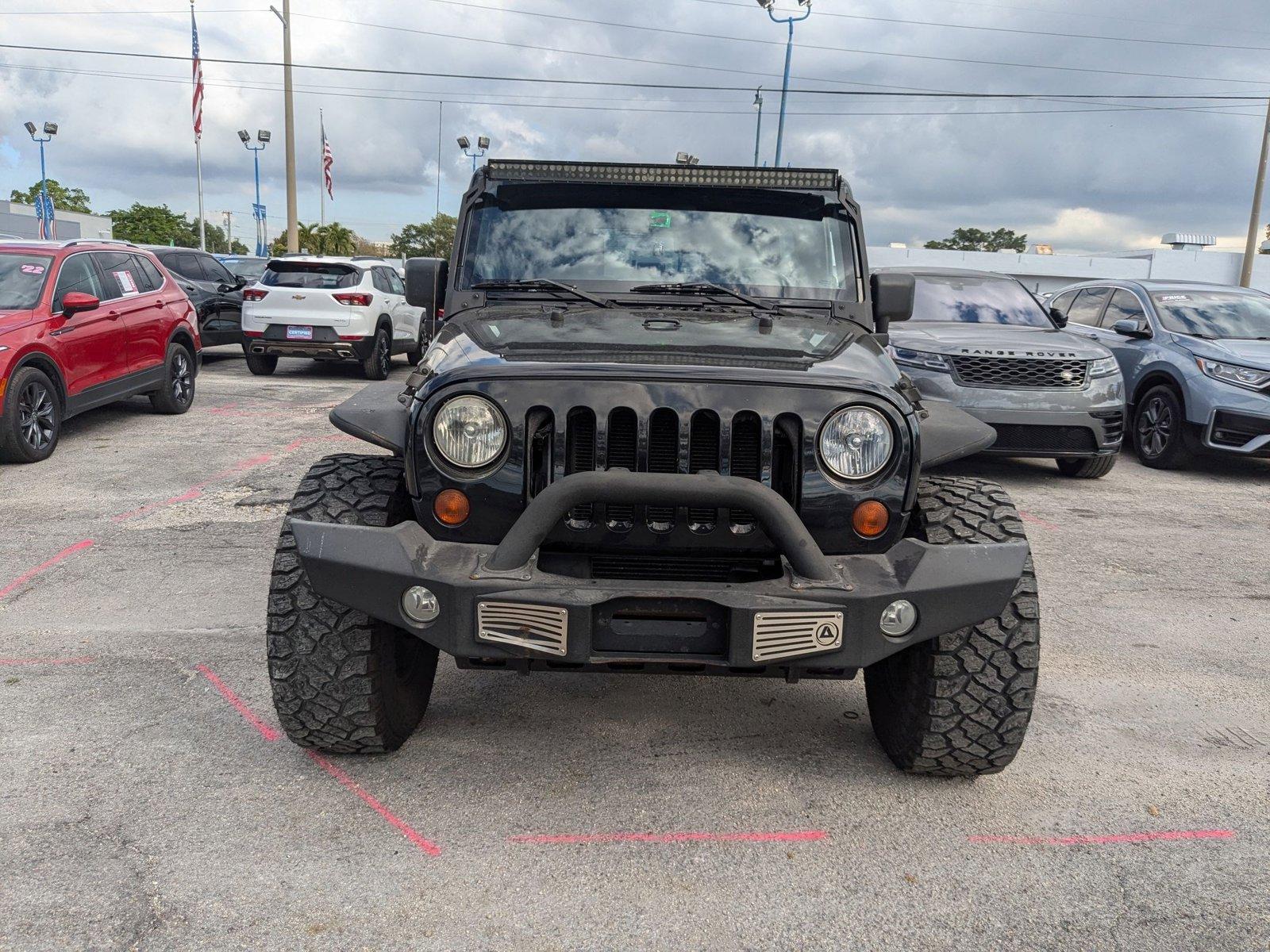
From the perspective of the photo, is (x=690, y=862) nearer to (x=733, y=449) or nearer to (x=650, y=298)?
(x=733, y=449)

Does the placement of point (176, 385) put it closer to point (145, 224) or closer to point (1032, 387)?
point (1032, 387)

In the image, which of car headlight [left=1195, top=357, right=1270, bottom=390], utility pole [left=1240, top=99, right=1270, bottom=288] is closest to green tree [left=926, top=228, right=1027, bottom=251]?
utility pole [left=1240, top=99, right=1270, bottom=288]

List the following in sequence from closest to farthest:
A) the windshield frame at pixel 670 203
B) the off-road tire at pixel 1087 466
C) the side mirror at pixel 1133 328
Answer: the windshield frame at pixel 670 203
the off-road tire at pixel 1087 466
the side mirror at pixel 1133 328

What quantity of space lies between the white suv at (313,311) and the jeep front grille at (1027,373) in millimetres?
7386

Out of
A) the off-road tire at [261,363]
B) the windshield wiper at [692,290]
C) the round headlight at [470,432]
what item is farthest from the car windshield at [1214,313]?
the off-road tire at [261,363]

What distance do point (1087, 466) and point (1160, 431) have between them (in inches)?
51.6

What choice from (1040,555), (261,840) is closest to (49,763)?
(261,840)

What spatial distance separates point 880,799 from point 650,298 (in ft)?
6.15

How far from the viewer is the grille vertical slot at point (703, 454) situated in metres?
2.70

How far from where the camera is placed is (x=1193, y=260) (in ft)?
152

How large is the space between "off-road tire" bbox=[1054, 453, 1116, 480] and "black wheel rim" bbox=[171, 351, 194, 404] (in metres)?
7.94

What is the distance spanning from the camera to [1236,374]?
27.2 feet

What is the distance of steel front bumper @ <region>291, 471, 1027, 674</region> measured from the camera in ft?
8.24

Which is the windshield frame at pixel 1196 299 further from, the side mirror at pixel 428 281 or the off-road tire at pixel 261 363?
the off-road tire at pixel 261 363
